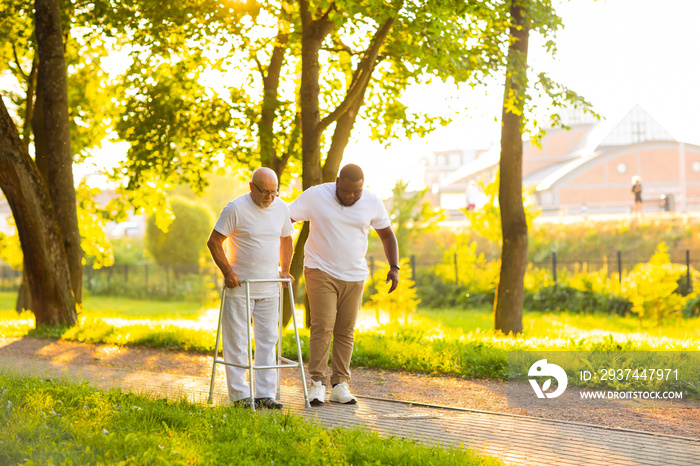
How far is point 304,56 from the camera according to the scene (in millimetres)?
11859

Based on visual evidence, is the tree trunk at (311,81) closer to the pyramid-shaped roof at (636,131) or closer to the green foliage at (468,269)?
the green foliage at (468,269)

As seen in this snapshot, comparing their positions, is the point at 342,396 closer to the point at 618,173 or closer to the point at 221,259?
the point at 221,259

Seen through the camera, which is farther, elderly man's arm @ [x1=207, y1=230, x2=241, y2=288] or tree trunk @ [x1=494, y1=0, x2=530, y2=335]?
tree trunk @ [x1=494, y1=0, x2=530, y2=335]

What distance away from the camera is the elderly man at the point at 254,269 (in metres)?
6.22

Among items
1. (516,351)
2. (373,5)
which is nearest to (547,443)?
(516,351)

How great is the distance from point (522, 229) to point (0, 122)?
29.5ft

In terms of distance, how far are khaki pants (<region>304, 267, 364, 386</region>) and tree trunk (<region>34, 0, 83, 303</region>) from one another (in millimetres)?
8207

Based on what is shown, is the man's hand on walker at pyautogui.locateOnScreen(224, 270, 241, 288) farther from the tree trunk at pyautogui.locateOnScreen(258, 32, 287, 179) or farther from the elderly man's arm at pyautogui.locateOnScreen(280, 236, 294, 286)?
the tree trunk at pyautogui.locateOnScreen(258, 32, 287, 179)

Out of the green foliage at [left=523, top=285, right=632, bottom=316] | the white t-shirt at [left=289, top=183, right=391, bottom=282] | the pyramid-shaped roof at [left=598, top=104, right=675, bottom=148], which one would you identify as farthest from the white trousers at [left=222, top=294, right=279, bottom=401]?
the pyramid-shaped roof at [left=598, top=104, right=675, bottom=148]

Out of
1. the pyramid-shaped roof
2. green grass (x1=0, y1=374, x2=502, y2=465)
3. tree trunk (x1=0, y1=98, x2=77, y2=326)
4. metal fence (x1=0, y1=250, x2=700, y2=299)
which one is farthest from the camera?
the pyramid-shaped roof

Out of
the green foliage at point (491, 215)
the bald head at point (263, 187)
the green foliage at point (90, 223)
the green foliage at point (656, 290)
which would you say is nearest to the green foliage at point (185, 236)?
the green foliage at point (90, 223)

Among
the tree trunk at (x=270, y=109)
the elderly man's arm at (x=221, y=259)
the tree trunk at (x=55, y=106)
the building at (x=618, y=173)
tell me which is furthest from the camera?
the building at (x=618, y=173)

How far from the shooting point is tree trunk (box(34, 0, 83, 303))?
1309 cm

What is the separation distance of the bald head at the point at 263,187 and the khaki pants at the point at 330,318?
32.0 inches
